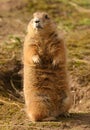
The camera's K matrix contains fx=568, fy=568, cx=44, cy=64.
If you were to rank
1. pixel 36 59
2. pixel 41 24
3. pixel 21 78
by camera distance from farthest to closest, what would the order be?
pixel 21 78
pixel 41 24
pixel 36 59

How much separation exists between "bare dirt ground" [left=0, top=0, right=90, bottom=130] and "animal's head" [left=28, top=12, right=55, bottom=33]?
3.34 feet

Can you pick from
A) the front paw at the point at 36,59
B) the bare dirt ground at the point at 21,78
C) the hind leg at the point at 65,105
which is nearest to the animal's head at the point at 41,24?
the front paw at the point at 36,59

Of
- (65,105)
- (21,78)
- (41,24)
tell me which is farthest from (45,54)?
(21,78)

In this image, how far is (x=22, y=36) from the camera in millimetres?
9969

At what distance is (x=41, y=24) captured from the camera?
630 cm

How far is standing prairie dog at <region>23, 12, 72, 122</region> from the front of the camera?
6.25 m

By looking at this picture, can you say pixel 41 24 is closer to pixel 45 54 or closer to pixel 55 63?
pixel 45 54

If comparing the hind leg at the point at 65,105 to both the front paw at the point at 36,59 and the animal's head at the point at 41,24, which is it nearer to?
the front paw at the point at 36,59

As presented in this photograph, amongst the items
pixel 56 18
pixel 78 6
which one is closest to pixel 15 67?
pixel 56 18

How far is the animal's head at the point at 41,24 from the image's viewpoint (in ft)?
20.4

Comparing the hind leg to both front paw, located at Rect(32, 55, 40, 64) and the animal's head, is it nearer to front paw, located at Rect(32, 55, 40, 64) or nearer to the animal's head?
front paw, located at Rect(32, 55, 40, 64)

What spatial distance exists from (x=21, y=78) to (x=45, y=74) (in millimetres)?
1893

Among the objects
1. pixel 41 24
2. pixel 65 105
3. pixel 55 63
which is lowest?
pixel 65 105

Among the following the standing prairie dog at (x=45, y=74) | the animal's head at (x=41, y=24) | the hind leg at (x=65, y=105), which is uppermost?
the animal's head at (x=41, y=24)
